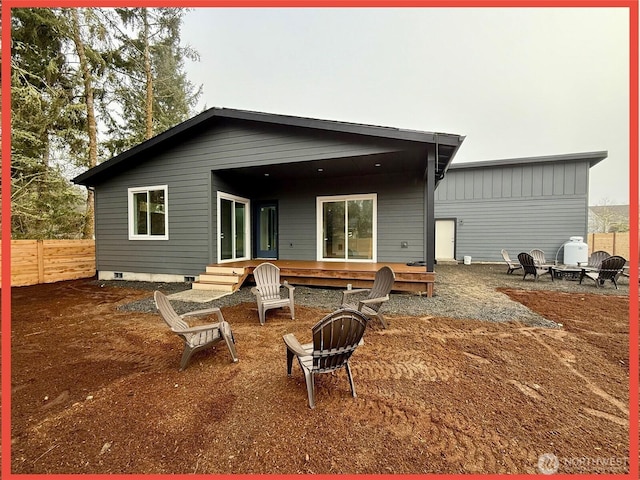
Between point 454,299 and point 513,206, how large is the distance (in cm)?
795

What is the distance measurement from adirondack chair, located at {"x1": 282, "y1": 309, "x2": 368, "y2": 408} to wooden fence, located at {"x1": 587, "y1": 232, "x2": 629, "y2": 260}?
13.5 metres

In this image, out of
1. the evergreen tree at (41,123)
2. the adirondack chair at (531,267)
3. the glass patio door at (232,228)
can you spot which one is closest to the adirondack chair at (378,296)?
the glass patio door at (232,228)

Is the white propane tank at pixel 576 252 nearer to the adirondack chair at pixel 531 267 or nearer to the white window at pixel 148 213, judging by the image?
the adirondack chair at pixel 531 267


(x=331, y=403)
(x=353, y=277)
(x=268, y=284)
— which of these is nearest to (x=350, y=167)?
(x=353, y=277)

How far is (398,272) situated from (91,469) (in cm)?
506

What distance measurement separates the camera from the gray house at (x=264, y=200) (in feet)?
19.4

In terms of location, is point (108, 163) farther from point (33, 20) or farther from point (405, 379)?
point (405, 379)

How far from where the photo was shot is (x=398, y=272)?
218 inches

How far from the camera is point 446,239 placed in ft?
38.8

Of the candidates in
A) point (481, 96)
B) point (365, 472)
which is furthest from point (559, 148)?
point (365, 472)

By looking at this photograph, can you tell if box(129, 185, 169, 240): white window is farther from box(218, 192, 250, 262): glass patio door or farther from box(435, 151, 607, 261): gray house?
box(435, 151, 607, 261): gray house

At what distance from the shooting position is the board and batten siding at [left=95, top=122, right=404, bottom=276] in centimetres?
591

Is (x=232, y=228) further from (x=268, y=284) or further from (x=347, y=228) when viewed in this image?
(x=268, y=284)

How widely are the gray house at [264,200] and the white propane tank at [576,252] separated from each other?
5.87m
